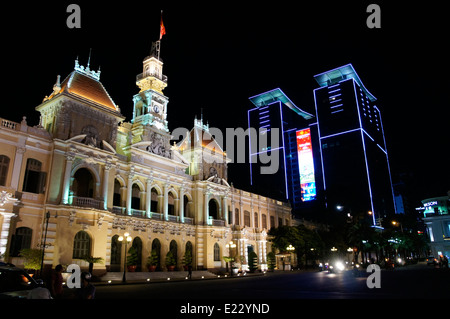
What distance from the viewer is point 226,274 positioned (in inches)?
1604

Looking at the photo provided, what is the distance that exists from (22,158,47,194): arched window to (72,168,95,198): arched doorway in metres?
3.73

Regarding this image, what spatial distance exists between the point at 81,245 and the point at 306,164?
114902 millimetres

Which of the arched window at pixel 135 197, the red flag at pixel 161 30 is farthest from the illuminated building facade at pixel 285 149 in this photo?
the arched window at pixel 135 197

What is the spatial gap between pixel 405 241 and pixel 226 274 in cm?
3943

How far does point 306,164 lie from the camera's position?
135 m

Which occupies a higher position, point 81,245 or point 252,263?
point 81,245

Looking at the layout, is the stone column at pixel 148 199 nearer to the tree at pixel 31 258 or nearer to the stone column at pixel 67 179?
the stone column at pixel 67 179

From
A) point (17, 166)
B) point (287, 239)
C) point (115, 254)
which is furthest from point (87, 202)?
point (287, 239)

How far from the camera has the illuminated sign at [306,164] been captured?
132125 mm

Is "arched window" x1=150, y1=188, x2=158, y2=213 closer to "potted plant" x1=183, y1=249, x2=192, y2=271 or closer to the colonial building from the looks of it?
the colonial building

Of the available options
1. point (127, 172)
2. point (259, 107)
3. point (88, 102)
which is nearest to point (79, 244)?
point (127, 172)

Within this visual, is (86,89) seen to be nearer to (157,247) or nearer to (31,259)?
(31,259)

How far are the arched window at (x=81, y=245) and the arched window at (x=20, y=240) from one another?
350cm
